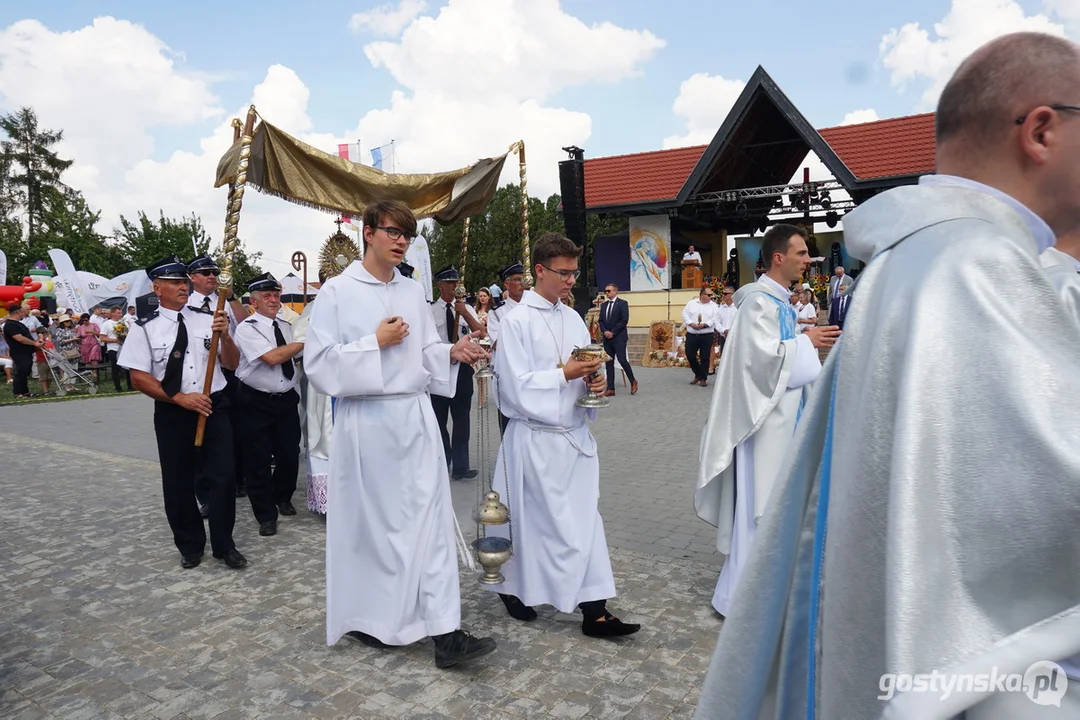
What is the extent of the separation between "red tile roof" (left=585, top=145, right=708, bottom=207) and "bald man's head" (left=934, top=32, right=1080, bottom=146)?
936 inches

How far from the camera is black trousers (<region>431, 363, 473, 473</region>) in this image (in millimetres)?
7707

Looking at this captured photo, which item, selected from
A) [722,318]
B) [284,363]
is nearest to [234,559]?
[284,363]

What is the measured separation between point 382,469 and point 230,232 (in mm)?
2234

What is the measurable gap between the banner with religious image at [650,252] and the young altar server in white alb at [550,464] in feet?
70.2

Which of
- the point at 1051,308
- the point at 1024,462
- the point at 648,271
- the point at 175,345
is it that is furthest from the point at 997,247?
the point at 648,271

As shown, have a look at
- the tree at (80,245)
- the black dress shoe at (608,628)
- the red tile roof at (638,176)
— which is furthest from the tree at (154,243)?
the black dress shoe at (608,628)

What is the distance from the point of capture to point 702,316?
14891 mm

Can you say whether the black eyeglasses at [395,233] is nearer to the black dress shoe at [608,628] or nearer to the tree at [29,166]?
the black dress shoe at [608,628]

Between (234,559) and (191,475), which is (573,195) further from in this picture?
(234,559)

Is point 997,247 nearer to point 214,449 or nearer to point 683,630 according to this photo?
point 683,630

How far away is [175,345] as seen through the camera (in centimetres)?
514

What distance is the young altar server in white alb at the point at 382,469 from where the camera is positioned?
360cm

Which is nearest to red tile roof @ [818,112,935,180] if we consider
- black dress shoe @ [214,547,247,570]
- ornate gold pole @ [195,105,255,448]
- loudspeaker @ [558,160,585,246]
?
loudspeaker @ [558,160,585,246]

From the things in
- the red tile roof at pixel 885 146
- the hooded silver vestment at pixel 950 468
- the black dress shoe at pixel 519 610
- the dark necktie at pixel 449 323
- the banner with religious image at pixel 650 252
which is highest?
the red tile roof at pixel 885 146
